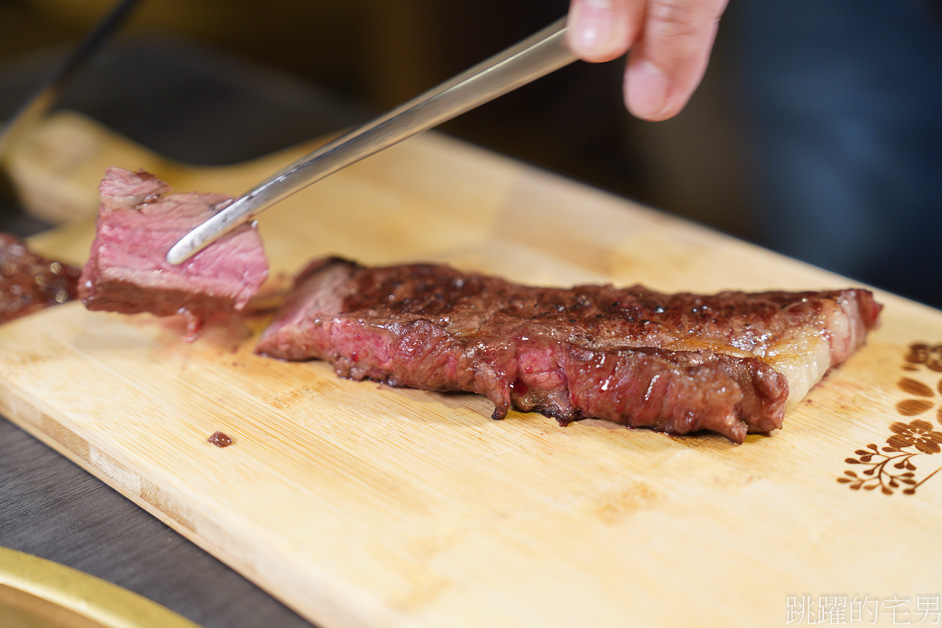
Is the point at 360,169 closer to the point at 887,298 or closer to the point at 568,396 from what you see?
the point at 568,396

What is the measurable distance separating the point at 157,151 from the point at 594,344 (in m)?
Result: 3.65

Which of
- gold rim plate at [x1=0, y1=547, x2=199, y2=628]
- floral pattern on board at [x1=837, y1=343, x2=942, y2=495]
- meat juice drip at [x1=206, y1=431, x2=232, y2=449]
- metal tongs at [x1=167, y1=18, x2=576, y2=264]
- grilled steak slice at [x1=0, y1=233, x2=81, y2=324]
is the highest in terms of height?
metal tongs at [x1=167, y1=18, x2=576, y2=264]

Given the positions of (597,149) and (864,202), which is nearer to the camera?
(864,202)

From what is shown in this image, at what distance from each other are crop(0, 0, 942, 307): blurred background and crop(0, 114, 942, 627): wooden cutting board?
1.52 meters

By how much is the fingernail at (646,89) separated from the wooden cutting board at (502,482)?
1.11 m

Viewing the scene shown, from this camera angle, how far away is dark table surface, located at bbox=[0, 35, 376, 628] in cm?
228

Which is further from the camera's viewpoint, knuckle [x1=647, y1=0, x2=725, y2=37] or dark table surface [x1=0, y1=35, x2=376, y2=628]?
knuckle [x1=647, y1=0, x2=725, y2=37]

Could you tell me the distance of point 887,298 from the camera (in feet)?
11.4

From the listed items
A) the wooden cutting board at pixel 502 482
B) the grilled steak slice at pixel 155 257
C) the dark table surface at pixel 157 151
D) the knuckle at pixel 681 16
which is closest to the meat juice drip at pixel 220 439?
the wooden cutting board at pixel 502 482

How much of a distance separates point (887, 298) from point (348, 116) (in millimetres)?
3590

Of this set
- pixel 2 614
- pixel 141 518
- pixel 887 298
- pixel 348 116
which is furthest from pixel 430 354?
pixel 348 116

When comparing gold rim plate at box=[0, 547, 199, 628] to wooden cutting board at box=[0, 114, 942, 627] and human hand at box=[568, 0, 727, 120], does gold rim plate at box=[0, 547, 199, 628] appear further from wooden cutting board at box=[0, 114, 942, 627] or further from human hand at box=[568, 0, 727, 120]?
human hand at box=[568, 0, 727, 120]

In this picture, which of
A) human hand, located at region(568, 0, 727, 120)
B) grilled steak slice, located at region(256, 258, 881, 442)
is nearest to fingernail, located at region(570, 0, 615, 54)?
human hand, located at region(568, 0, 727, 120)

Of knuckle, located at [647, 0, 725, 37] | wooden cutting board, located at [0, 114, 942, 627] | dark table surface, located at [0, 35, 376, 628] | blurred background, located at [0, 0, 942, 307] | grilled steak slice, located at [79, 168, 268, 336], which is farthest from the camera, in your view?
blurred background, located at [0, 0, 942, 307]
